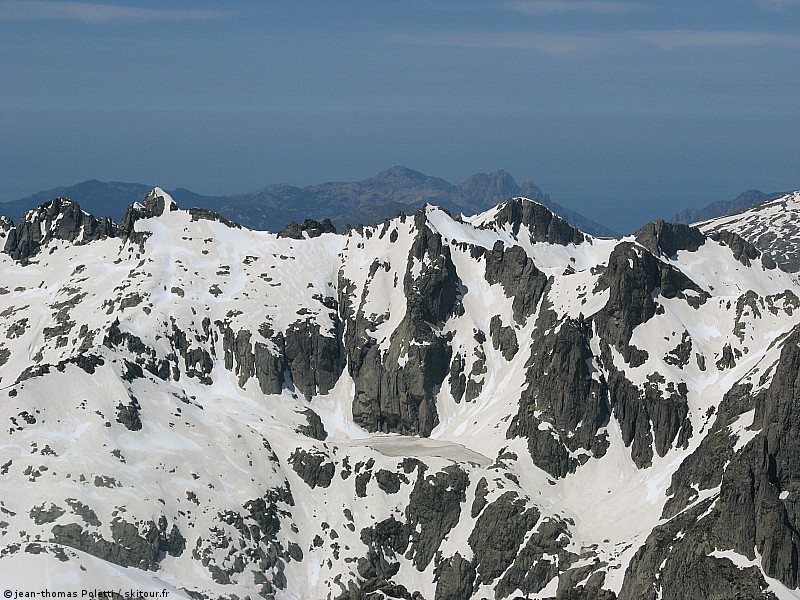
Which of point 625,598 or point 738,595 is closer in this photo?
point 738,595

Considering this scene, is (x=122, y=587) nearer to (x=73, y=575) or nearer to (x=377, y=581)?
(x=73, y=575)

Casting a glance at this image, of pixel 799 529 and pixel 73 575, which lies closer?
pixel 73 575

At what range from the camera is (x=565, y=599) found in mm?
161875

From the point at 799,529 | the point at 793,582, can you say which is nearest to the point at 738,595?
the point at 793,582

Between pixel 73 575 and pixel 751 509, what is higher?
pixel 751 509

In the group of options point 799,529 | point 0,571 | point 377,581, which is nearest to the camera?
point 377,581

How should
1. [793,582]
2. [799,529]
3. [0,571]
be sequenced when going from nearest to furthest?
[0,571] < [793,582] < [799,529]

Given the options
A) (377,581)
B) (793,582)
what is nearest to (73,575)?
(377,581)

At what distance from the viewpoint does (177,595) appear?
607ft

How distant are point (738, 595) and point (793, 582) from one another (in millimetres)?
13480

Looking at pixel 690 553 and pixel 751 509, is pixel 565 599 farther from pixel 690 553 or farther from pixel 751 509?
pixel 751 509

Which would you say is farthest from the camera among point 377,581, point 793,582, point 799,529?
point 799,529

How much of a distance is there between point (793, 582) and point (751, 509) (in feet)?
50.1

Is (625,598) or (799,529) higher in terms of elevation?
(799,529)
